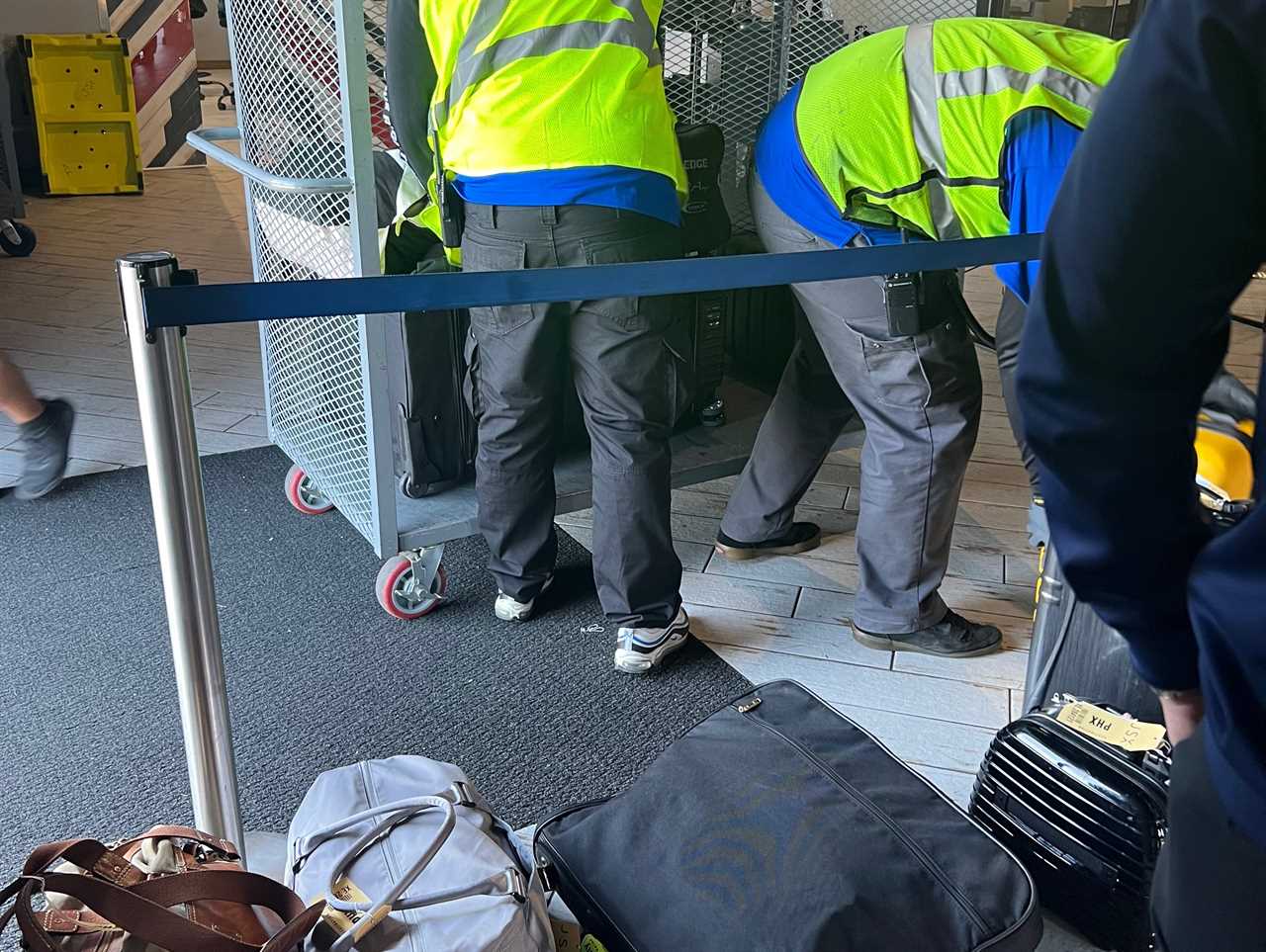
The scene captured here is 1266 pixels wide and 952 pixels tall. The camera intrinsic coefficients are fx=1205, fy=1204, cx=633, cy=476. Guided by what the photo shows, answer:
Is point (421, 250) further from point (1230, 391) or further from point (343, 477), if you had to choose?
point (1230, 391)

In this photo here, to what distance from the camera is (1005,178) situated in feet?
6.60

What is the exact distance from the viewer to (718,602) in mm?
2770

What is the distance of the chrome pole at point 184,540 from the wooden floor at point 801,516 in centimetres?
121

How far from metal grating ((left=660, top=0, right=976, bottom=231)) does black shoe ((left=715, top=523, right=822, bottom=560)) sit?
1.04 m

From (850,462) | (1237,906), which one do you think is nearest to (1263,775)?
(1237,906)

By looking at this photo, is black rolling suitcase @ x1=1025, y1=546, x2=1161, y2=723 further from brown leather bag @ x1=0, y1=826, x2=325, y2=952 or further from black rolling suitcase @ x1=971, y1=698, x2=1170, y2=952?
brown leather bag @ x1=0, y1=826, x2=325, y2=952

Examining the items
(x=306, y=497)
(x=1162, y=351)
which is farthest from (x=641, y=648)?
(x=1162, y=351)

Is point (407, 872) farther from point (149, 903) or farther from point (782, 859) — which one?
point (782, 859)

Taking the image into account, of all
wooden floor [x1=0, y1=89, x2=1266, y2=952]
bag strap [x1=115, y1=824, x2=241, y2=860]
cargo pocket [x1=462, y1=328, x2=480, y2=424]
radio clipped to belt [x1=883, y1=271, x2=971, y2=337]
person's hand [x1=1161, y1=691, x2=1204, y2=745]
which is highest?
person's hand [x1=1161, y1=691, x2=1204, y2=745]

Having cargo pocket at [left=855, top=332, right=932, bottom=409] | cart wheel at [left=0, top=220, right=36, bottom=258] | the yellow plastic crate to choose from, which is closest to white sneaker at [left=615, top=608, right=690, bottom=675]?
cargo pocket at [left=855, top=332, right=932, bottom=409]

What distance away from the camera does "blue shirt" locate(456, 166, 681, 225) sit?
215 cm

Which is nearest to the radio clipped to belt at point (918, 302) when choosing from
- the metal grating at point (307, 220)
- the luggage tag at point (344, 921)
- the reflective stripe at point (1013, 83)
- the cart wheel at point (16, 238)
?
the reflective stripe at point (1013, 83)

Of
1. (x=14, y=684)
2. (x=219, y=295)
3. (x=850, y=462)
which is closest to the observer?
(x=219, y=295)

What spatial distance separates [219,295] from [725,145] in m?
2.05
